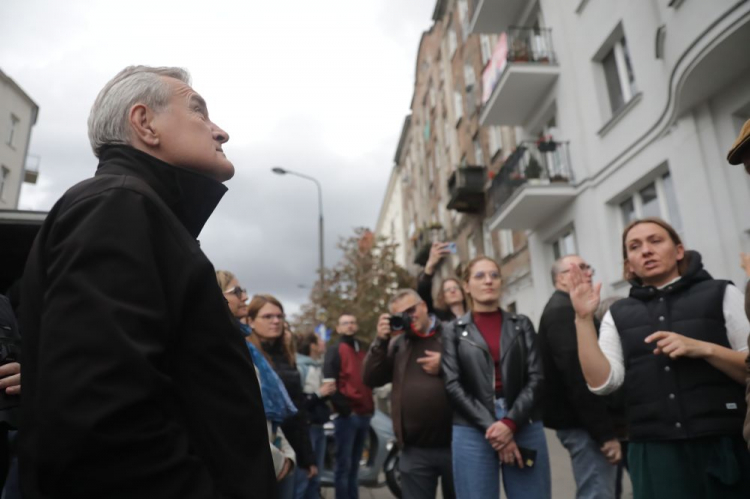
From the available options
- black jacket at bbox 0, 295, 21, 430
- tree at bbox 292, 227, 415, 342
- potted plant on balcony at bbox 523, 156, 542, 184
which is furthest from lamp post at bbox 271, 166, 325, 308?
black jacket at bbox 0, 295, 21, 430

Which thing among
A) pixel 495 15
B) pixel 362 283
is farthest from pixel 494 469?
pixel 362 283

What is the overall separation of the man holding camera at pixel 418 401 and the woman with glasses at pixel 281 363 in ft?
2.58

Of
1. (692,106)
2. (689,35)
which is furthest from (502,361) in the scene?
(692,106)

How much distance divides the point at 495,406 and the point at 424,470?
95 centimetres

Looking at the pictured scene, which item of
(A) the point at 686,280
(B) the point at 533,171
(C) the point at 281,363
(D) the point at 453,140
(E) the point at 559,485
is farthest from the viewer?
(D) the point at 453,140

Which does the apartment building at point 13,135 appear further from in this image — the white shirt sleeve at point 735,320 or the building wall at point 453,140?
the white shirt sleeve at point 735,320

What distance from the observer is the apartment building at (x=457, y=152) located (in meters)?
17.9

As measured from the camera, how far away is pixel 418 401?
4188mm

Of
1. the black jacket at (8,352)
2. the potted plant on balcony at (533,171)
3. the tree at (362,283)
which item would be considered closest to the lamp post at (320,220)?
the tree at (362,283)

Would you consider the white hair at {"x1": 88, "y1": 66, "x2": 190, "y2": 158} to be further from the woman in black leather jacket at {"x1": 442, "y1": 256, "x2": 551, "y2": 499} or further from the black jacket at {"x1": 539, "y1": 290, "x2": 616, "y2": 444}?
the black jacket at {"x1": 539, "y1": 290, "x2": 616, "y2": 444}

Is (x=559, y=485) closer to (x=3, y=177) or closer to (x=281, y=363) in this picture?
(x=281, y=363)

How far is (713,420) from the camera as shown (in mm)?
2525

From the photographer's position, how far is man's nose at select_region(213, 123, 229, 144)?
167 centimetres

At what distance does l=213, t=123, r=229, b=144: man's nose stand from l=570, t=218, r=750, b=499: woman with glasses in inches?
85.1
